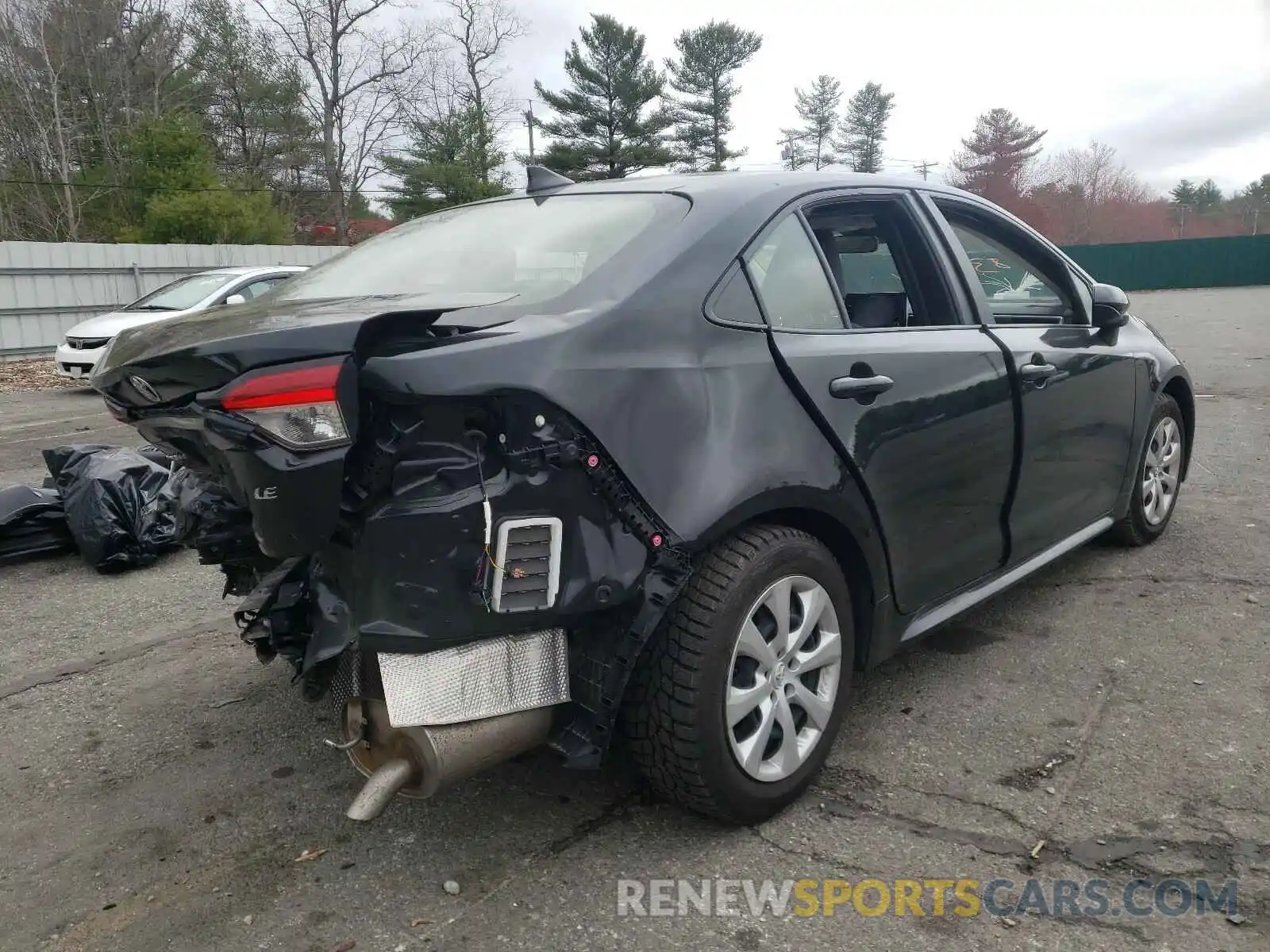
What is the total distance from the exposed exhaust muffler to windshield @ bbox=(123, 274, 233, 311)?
1168 centimetres

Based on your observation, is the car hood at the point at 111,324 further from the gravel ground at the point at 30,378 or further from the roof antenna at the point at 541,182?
the roof antenna at the point at 541,182

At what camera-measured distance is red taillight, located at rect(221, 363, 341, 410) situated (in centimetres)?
203

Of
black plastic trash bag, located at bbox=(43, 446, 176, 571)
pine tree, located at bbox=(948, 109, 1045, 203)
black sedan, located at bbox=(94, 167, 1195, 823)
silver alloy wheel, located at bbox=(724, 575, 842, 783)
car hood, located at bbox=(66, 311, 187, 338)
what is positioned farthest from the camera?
pine tree, located at bbox=(948, 109, 1045, 203)

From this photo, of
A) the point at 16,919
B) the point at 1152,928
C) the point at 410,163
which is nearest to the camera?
the point at 1152,928

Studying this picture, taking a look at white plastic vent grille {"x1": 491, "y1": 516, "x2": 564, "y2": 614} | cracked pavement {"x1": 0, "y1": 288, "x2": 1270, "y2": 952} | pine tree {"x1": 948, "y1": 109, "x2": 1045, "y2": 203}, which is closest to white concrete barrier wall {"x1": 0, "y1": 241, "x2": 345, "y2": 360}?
cracked pavement {"x1": 0, "y1": 288, "x2": 1270, "y2": 952}

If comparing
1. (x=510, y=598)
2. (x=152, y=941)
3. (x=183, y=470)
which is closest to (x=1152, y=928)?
(x=510, y=598)

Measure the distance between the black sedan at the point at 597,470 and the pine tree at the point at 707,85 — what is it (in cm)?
4287

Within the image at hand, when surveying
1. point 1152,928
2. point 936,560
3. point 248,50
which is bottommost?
point 1152,928

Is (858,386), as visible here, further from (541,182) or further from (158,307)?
(158,307)

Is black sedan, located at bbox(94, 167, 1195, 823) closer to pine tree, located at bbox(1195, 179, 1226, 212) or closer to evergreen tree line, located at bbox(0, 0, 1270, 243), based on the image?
evergreen tree line, located at bbox(0, 0, 1270, 243)

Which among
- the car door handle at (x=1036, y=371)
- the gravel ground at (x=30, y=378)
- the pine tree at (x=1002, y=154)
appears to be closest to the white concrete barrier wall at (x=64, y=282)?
the gravel ground at (x=30, y=378)

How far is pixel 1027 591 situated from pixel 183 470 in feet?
10.9

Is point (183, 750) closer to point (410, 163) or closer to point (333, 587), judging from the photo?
point (333, 587)

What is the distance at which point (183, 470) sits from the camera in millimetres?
2969
